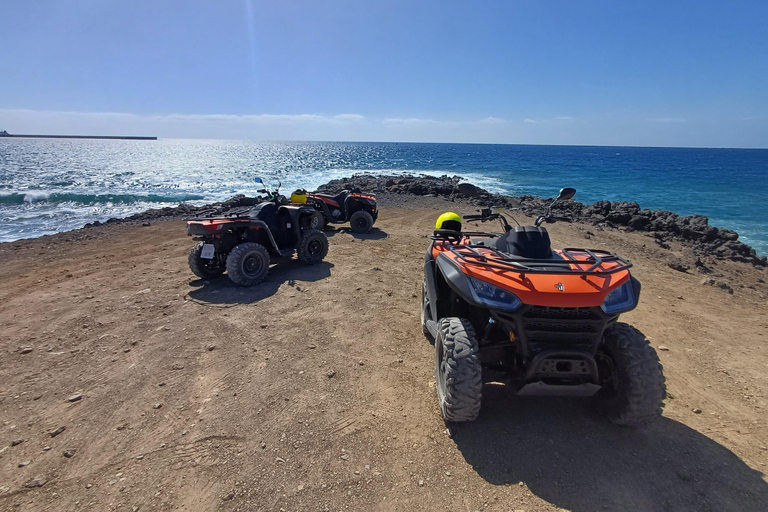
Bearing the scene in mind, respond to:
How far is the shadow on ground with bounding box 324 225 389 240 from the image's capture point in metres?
11.4

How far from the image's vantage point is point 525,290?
8.66ft

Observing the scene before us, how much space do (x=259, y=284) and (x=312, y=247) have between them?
5.21 ft

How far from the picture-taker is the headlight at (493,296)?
269 cm

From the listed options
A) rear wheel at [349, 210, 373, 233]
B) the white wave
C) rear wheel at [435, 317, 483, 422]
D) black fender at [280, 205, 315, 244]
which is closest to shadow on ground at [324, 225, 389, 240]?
rear wheel at [349, 210, 373, 233]

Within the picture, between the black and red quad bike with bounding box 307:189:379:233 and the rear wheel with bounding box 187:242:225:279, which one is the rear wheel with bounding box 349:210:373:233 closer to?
the black and red quad bike with bounding box 307:189:379:233

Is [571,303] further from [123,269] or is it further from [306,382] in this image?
[123,269]

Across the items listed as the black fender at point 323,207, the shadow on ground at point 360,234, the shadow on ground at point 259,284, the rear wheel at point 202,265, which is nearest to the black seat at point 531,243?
the shadow on ground at point 259,284

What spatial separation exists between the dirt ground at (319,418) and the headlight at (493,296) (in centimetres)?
118

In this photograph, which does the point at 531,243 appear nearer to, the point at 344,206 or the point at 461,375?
the point at 461,375

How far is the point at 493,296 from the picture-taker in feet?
9.18

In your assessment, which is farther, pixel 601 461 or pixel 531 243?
pixel 531 243

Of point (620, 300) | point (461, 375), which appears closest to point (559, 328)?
point (620, 300)

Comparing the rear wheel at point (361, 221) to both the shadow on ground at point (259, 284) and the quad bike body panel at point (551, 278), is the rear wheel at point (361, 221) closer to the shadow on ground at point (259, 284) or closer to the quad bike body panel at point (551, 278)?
the shadow on ground at point (259, 284)

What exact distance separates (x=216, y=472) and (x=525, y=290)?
2.61 m
